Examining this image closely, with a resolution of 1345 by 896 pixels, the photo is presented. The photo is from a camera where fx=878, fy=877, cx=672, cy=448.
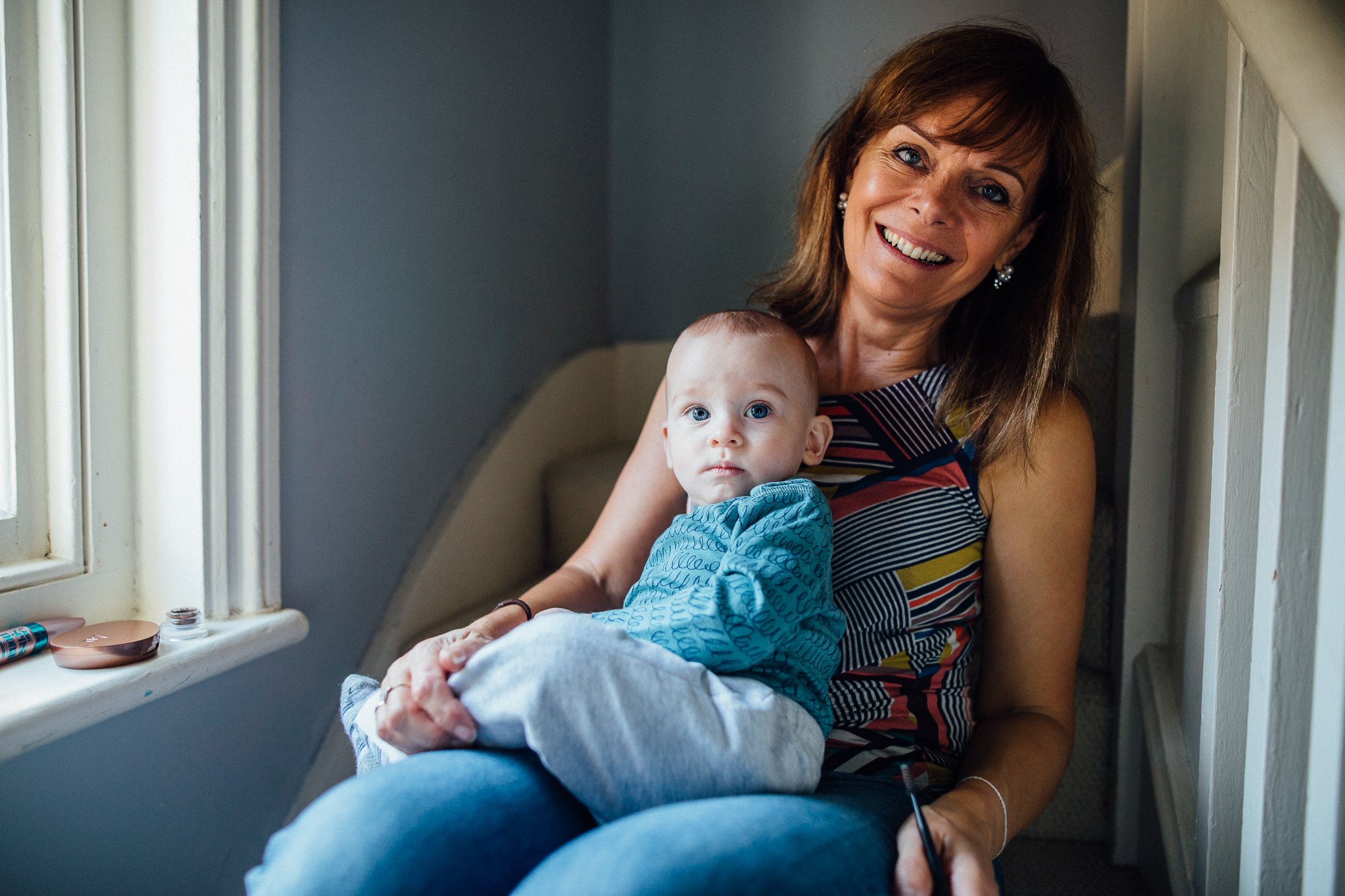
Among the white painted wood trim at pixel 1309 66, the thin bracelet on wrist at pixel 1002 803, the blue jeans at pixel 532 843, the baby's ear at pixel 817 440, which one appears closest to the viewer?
the white painted wood trim at pixel 1309 66

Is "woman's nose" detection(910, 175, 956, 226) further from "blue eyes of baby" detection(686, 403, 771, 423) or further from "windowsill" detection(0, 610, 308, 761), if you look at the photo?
"windowsill" detection(0, 610, 308, 761)

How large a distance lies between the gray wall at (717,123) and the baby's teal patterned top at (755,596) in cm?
109

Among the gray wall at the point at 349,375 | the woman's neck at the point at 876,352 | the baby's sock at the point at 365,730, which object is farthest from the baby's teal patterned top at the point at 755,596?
the gray wall at the point at 349,375

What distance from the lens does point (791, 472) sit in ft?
3.09

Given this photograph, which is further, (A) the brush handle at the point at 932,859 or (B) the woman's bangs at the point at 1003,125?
(B) the woman's bangs at the point at 1003,125

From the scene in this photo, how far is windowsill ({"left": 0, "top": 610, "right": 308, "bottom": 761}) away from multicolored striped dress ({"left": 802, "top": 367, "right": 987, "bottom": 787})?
0.70m

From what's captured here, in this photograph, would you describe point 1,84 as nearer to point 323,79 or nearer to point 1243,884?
point 323,79

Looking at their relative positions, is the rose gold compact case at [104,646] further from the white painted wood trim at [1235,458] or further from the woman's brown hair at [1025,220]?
the white painted wood trim at [1235,458]

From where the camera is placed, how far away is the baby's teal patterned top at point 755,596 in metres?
0.76

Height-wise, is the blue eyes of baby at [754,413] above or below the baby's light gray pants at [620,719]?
above

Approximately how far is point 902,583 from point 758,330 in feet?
1.13

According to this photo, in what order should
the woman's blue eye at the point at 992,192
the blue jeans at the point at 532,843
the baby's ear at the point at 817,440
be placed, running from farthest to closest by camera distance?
the woman's blue eye at the point at 992,192, the baby's ear at the point at 817,440, the blue jeans at the point at 532,843

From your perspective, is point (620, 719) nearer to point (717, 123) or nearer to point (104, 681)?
point (104, 681)

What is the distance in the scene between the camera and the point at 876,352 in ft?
3.91
